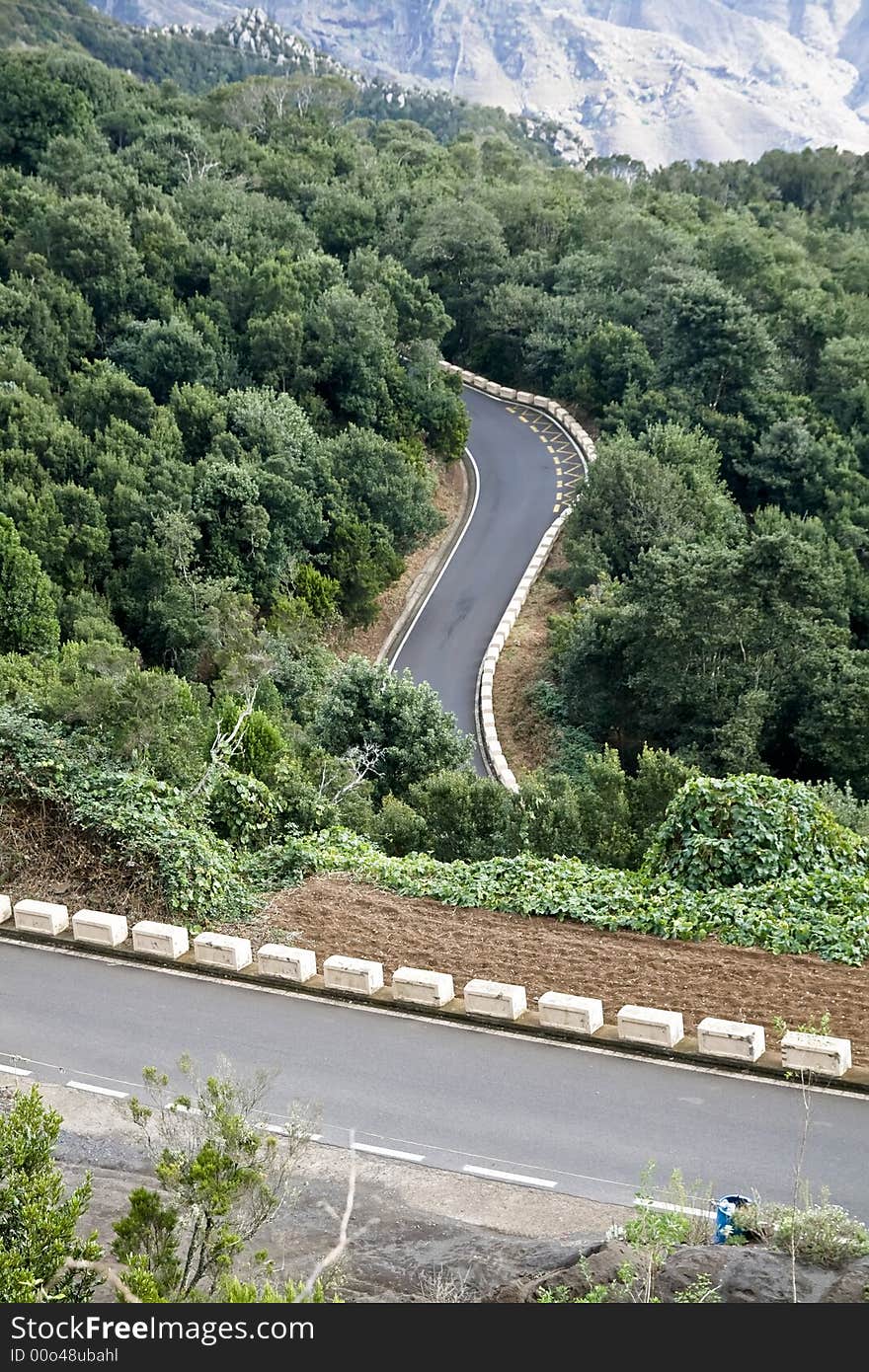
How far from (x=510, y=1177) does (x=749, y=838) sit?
6.45 metres

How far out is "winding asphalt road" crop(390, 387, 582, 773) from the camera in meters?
39.6

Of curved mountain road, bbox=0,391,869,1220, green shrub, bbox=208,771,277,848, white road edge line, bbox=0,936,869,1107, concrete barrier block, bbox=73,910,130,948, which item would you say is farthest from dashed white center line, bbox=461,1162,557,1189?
green shrub, bbox=208,771,277,848

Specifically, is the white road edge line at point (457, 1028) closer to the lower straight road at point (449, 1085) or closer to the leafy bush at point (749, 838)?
the lower straight road at point (449, 1085)

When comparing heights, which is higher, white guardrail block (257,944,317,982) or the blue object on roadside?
the blue object on roadside

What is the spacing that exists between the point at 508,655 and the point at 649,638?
267 inches

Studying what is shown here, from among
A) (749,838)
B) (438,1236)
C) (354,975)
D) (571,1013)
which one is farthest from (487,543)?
(438,1236)

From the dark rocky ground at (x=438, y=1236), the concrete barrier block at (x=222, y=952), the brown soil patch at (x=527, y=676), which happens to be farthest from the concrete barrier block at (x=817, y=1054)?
the brown soil patch at (x=527, y=676)

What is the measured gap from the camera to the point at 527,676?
125ft

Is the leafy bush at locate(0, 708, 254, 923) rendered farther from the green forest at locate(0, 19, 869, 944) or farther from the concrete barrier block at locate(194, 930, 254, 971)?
the concrete barrier block at locate(194, 930, 254, 971)

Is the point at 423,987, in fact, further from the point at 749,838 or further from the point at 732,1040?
the point at 749,838

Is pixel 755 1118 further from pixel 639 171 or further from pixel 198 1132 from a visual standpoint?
pixel 639 171

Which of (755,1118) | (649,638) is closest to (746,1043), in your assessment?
(755,1118)

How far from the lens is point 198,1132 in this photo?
1104 cm

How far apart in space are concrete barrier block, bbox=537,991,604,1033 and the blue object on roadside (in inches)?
142
